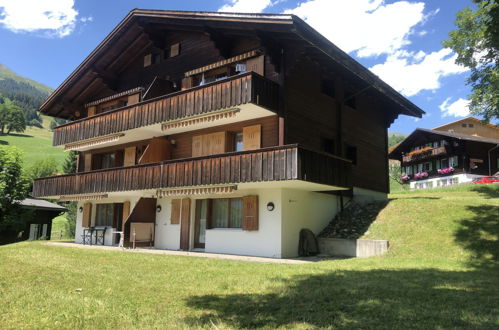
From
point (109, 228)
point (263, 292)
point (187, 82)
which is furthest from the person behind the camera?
point (109, 228)

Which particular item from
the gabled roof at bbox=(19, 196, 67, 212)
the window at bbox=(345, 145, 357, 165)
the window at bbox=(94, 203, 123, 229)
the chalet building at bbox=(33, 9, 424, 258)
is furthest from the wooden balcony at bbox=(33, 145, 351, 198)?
the gabled roof at bbox=(19, 196, 67, 212)

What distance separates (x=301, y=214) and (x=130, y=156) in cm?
1031

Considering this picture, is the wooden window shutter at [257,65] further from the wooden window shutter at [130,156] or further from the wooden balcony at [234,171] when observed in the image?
the wooden window shutter at [130,156]

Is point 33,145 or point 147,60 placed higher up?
point 33,145

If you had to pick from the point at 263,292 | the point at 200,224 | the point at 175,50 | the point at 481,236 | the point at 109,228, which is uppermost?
the point at 175,50

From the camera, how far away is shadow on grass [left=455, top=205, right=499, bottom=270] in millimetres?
11086

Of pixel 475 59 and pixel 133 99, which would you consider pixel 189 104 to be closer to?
pixel 133 99

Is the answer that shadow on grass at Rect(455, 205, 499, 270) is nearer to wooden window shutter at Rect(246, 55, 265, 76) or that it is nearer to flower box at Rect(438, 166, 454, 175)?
wooden window shutter at Rect(246, 55, 265, 76)

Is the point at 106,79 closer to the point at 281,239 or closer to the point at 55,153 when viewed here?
the point at 281,239

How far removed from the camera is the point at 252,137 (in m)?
15.8

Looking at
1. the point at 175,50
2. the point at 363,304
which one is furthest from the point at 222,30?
the point at 363,304

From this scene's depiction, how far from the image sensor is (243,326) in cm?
497

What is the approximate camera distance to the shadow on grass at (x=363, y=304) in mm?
5062

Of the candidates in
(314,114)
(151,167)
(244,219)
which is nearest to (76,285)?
(244,219)
